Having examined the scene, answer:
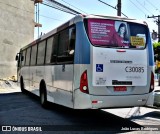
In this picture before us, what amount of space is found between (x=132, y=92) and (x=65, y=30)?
276cm

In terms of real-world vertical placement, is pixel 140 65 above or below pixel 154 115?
above

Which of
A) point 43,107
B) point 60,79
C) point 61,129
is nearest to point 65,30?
point 60,79

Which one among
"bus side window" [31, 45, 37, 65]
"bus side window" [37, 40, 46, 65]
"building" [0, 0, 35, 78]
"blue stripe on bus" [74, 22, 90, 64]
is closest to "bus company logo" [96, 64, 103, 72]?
"blue stripe on bus" [74, 22, 90, 64]

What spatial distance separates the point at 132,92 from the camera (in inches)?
334

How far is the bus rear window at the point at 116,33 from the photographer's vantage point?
8289 millimetres

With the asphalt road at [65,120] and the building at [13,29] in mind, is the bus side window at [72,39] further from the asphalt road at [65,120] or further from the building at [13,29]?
the building at [13,29]

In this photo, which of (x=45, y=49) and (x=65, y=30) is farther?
(x=45, y=49)

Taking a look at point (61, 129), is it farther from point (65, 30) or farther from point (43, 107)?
point (43, 107)

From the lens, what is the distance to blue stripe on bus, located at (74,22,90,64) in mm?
8055

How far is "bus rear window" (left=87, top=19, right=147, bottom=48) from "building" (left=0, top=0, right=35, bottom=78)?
2102cm

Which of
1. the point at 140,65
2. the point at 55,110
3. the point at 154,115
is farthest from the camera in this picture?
the point at 55,110

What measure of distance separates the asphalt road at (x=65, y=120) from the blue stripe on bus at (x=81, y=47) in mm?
1804

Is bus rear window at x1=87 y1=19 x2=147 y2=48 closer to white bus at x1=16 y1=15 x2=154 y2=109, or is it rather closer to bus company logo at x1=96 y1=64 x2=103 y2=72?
white bus at x1=16 y1=15 x2=154 y2=109

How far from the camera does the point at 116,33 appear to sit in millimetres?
8516
